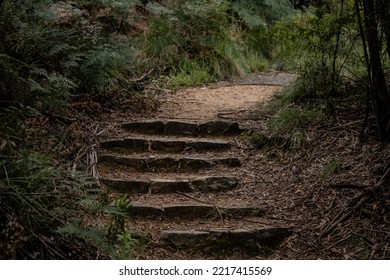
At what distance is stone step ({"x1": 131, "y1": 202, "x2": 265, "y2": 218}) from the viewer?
505 cm

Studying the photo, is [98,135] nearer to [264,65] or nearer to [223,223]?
[223,223]

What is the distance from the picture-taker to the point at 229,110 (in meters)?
7.53

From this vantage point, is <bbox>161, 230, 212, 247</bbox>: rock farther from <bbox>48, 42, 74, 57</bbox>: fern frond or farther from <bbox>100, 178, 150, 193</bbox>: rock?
<bbox>48, 42, 74, 57</bbox>: fern frond

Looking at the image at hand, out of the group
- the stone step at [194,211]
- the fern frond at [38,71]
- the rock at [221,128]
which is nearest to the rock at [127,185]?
the stone step at [194,211]

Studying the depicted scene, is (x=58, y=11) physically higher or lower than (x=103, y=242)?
higher

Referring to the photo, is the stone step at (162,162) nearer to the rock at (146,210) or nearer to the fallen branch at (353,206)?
the rock at (146,210)

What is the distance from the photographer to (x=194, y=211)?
16.8 ft

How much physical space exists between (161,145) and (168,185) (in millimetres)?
934

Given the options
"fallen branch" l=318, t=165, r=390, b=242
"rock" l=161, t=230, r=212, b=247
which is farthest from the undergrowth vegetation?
"fallen branch" l=318, t=165, r=390, b=242

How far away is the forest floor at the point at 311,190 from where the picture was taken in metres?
4.46

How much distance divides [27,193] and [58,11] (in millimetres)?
4532

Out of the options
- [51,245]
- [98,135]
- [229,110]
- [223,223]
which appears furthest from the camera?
[229,110]

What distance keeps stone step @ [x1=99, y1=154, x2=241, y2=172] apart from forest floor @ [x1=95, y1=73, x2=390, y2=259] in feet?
0.47
